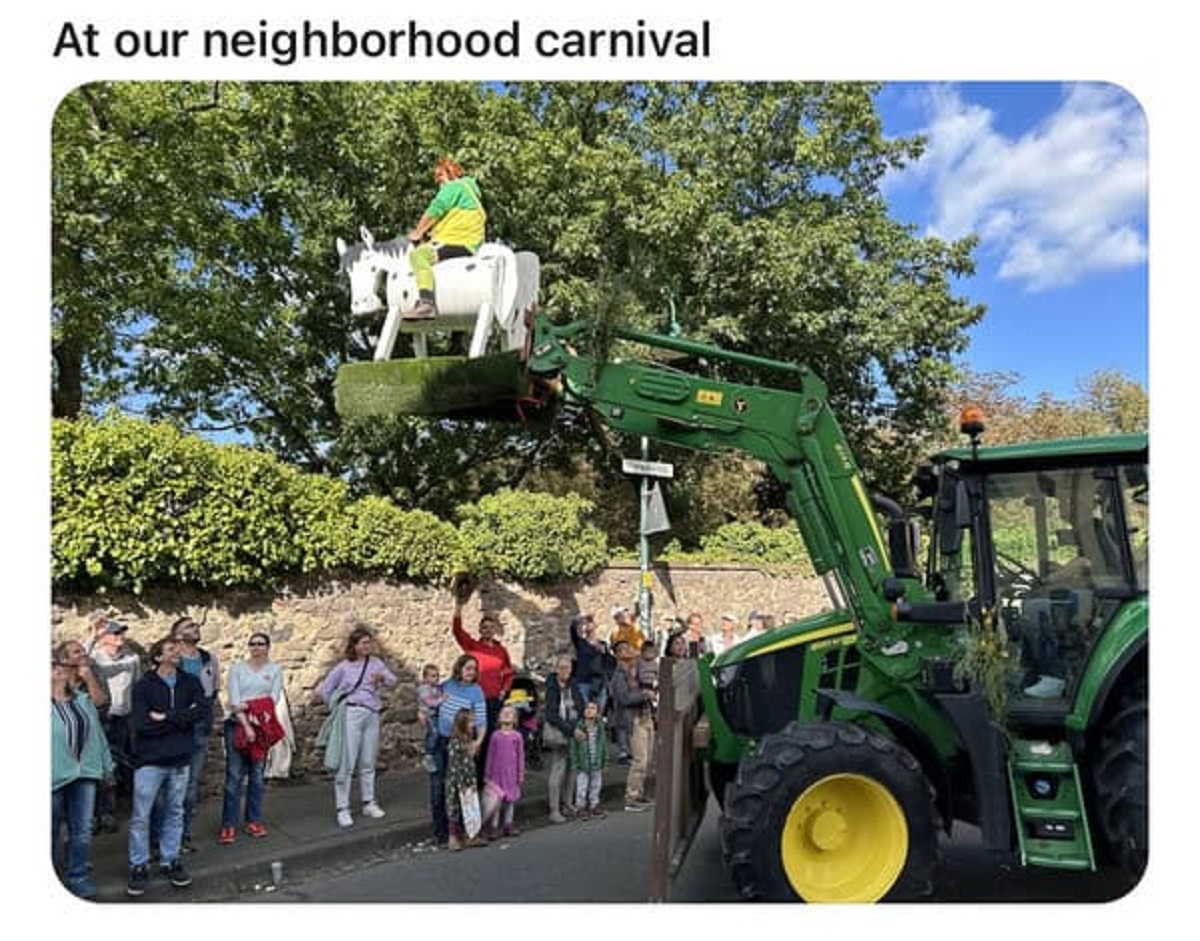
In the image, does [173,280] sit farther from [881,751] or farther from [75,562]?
[881,751]

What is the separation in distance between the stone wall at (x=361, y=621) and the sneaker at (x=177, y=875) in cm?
213

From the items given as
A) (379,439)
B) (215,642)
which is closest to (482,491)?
(379,439)

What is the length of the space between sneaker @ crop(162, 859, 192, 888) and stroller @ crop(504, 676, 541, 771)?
2627 millimetres

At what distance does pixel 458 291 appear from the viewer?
5.70m

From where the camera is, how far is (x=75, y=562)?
751cm

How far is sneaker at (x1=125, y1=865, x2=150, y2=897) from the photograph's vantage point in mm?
5867

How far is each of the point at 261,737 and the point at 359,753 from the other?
0.95m

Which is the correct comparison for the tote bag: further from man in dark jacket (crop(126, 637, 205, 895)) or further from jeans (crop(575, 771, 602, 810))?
man in dark jacket (crop(126, 637, 205, 895))

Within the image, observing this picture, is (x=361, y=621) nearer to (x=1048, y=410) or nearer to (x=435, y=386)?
(x=435, y=386)

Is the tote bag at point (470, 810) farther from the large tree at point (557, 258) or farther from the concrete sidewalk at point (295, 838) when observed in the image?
the large tree at point (557, 258)

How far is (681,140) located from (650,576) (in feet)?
24.0

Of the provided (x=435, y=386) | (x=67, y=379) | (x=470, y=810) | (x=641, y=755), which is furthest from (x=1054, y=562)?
(x=67, y=379)

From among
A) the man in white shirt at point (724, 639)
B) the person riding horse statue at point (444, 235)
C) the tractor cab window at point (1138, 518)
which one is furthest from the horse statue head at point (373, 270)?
the man in white shirt at point (724, 639)

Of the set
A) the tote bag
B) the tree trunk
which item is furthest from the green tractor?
the tree trunk
